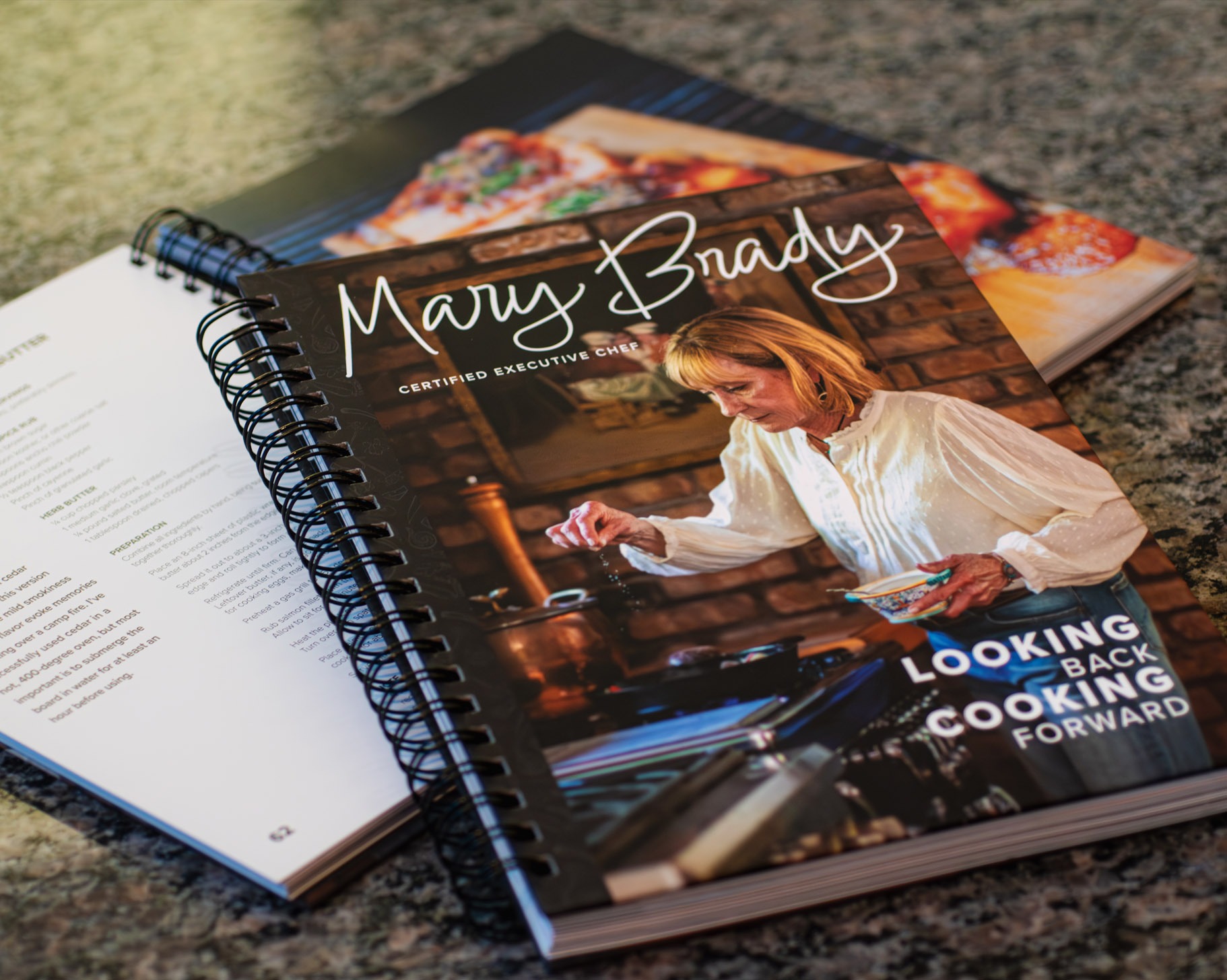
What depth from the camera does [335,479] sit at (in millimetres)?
551

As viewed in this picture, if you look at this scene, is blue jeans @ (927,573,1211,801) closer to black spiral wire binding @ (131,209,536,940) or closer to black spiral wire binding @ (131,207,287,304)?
black spiral wire binding @ (131,209,536,940)

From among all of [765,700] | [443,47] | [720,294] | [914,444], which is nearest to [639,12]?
[443,47]

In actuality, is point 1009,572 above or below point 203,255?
below

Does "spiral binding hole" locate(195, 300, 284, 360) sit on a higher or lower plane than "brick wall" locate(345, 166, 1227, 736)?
higher

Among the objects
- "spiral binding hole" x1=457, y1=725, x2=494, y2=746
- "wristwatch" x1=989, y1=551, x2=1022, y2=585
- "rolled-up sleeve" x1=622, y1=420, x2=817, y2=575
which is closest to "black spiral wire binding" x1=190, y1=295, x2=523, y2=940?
"spiral binding hole" x1=457, y1=725, x2=494, y2=746

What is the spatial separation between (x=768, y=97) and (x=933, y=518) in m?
0.53

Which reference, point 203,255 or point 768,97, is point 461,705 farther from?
point 768,97

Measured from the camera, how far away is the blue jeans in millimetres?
458

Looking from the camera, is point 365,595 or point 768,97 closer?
point 365,595

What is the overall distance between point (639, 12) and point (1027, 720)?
2.58 ft

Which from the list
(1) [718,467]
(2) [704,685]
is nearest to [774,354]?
(1) [718,467]

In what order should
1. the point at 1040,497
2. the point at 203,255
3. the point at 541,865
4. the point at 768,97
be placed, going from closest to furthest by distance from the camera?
1. the point at 541,865
2. the point at 1040,497
3. the point at 203,255
4. the point at 768,97

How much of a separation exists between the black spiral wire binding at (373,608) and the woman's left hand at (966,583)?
0.20m

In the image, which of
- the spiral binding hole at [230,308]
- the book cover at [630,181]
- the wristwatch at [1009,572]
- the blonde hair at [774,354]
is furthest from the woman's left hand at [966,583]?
the spiral binding hole at [230,308]
